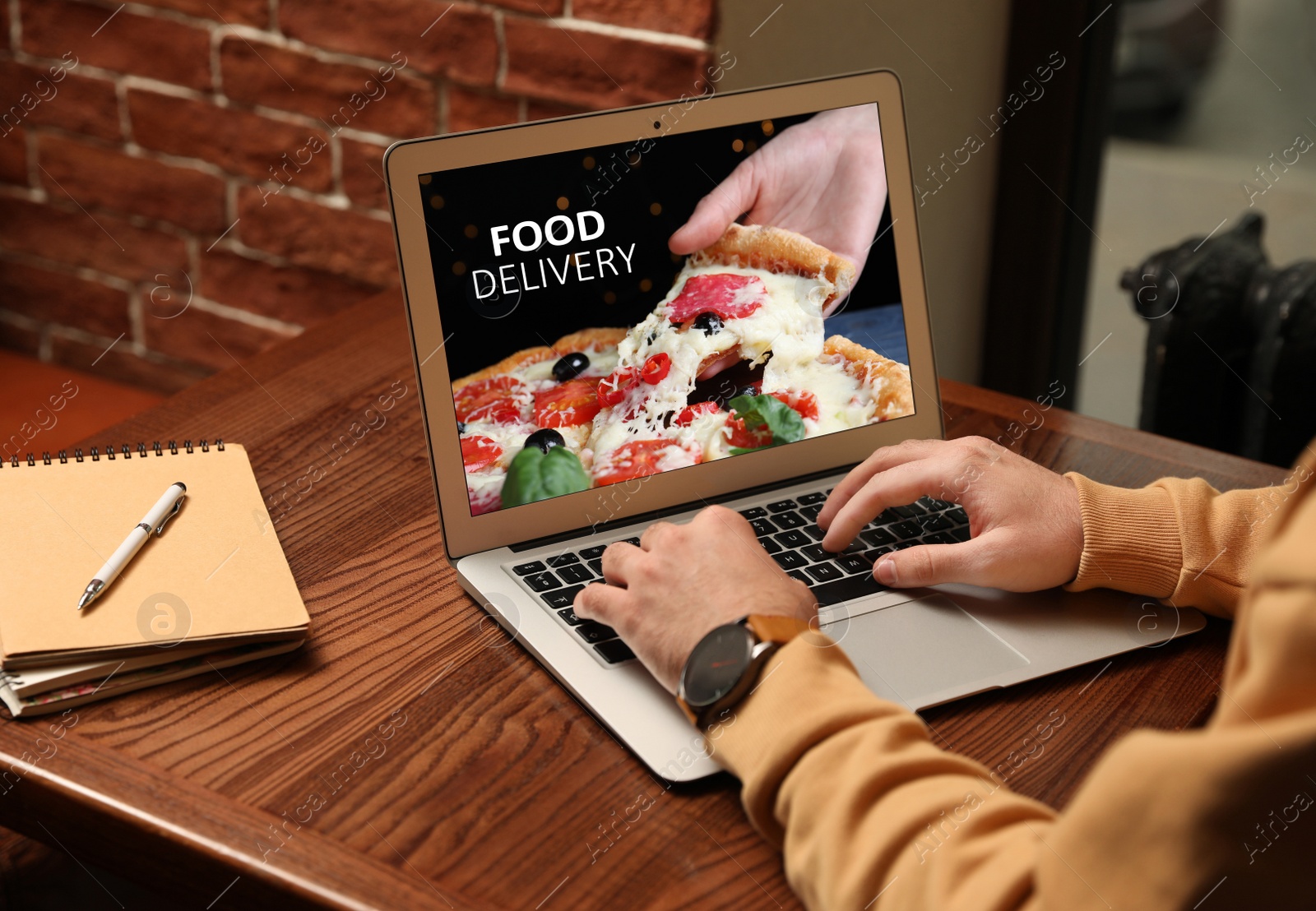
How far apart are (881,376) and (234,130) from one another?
1.06 m

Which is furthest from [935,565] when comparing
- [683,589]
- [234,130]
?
[234,130]

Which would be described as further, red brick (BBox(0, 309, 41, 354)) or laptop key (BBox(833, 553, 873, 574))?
red brick (BBox(0, 309, 41, 354))

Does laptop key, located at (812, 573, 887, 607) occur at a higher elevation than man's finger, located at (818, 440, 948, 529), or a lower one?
lower

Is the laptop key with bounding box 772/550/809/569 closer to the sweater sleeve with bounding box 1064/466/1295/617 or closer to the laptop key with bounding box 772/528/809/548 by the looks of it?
the laptop key with bounding box 772/528/809/548

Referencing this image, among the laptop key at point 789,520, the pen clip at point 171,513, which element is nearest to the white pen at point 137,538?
the pen clip at point 171,513

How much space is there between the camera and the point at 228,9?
1428 millimetres

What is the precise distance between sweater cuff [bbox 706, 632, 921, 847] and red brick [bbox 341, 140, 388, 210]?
1060 millimetres

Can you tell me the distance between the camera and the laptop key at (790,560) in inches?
27.7

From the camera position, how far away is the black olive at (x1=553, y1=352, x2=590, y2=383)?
2.40 ft

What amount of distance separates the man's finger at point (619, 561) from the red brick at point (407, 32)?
32.8 inches

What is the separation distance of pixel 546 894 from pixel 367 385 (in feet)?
1.99

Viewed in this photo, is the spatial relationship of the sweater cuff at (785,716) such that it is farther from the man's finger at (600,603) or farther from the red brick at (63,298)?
the red brick at (63,298)

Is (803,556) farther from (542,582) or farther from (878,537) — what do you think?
(542,582)

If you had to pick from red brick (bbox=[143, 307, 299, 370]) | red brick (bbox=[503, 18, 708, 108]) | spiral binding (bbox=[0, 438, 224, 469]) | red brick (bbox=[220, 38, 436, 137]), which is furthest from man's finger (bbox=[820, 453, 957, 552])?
red brick (bbox=[143, 307, 299, 370])
